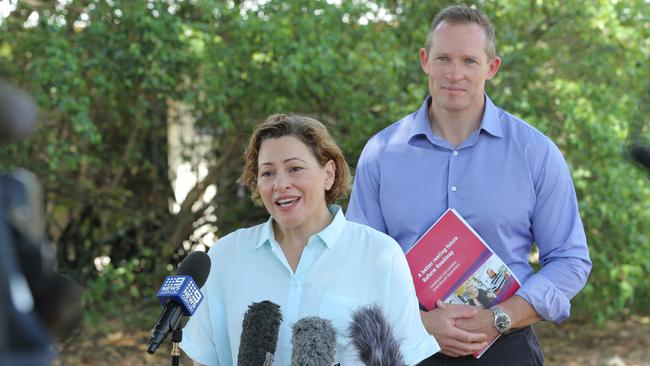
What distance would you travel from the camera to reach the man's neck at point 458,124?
3984 mm

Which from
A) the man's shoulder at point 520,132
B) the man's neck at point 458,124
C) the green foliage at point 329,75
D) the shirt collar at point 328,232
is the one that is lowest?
the shirt collar at point 328,232

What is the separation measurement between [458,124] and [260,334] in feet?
4.16

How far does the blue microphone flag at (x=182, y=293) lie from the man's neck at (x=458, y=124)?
53.6 inches

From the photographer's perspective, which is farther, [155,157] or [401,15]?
[155,157]

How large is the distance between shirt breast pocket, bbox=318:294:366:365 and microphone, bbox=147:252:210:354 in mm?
458

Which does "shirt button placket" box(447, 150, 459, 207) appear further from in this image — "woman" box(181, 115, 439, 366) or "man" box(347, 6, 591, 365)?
"woman" box(181, 115, 439, 366)

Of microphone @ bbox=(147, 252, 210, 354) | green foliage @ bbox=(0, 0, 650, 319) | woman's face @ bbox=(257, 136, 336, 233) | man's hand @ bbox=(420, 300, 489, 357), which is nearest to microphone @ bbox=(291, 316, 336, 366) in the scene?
microphone @ bbox=(147, 252, 210, 354)

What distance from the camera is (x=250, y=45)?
314 inches

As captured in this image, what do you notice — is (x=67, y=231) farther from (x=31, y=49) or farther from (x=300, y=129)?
(x=300, y=129)

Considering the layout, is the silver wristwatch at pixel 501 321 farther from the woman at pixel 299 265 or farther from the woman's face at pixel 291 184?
the woman's face at pixel 291 184

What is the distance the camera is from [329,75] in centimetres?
790

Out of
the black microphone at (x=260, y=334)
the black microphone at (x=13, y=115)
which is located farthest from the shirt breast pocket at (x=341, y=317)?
the black microphone at (x=13, y=115)

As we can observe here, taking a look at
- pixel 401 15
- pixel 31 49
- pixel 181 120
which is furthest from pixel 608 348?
pixel 31 49

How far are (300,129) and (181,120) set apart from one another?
228 inches
